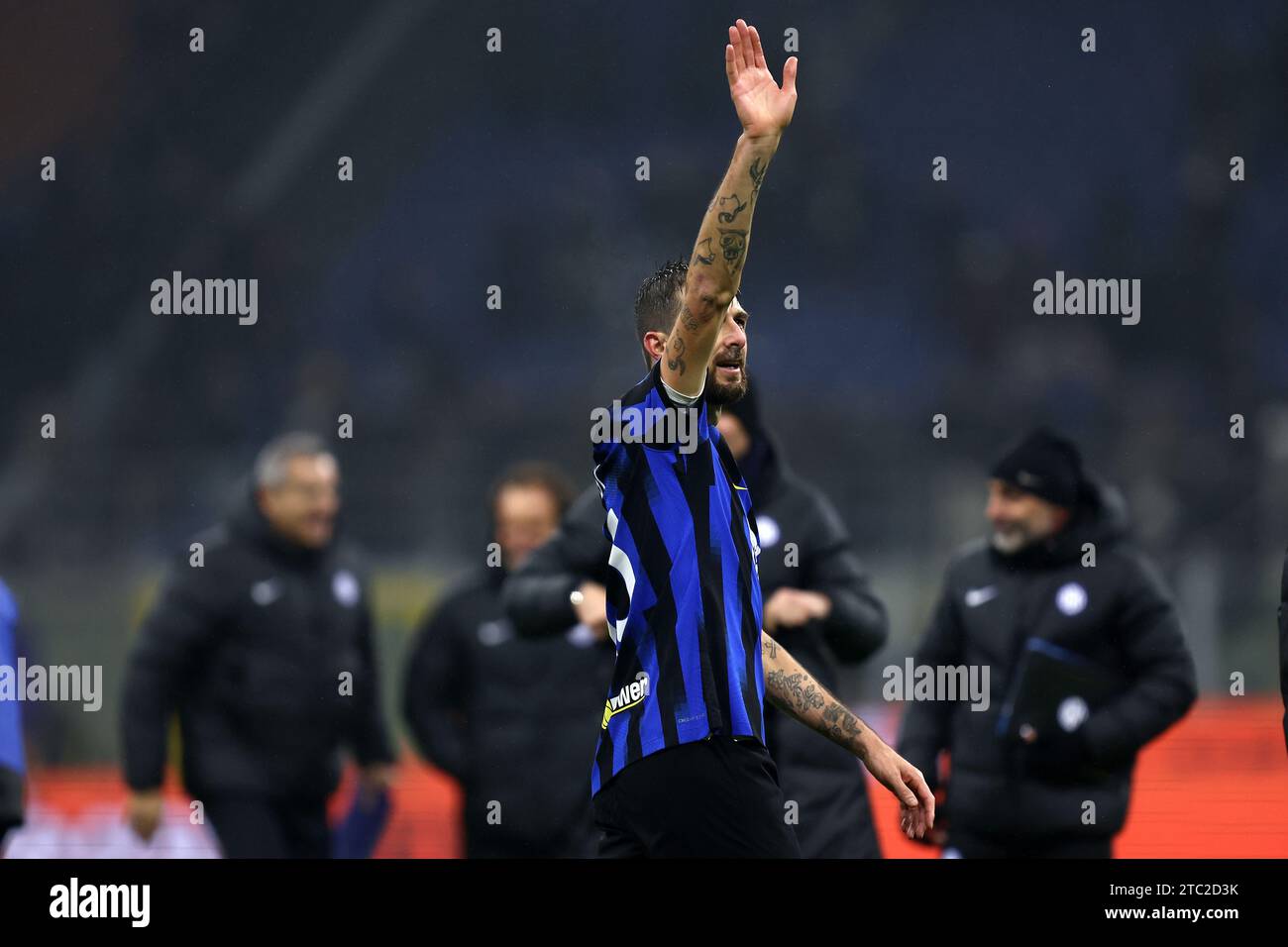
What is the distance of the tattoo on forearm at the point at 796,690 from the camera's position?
11.3 feet

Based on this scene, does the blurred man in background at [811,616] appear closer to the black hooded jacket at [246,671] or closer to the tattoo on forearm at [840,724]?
the tattoo on forearm at [840,724]

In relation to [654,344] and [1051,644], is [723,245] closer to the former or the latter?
[654,344]

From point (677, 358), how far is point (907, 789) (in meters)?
0.95

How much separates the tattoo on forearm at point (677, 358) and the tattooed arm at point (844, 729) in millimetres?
615

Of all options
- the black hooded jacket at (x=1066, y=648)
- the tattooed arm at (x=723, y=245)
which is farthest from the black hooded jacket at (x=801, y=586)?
the tattooed arm at (x=723, y=245)

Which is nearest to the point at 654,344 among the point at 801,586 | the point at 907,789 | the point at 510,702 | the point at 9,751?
the point at 907,789

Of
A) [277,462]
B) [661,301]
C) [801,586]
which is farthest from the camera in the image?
[277,462]

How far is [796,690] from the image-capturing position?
345 centimetres

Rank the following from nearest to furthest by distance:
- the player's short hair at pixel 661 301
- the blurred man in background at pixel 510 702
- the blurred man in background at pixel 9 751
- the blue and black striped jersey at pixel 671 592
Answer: the blue and black striped jersey at pixel 671 592
the player's short hair at pixel 661 301
the blurred man in background at pixel 9 751
the blurred man in background at pixel 510 702

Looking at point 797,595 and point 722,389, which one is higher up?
point 722,389

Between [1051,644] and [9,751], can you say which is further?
[1051,644]

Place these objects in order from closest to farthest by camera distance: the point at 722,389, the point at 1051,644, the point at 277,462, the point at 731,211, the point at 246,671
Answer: the point at 731,211 → the point at 722,389 → the point at 1051,644 → the point at 246,671 → the point at 277,462
